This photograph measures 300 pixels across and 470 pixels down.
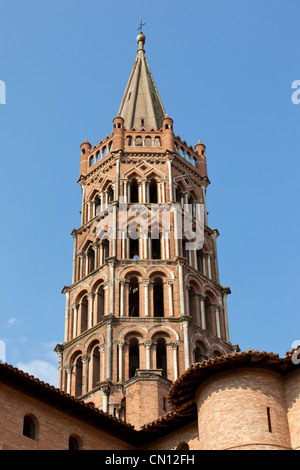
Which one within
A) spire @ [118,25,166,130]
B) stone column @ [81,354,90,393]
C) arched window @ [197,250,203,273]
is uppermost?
spire @ [118,25,166,130]

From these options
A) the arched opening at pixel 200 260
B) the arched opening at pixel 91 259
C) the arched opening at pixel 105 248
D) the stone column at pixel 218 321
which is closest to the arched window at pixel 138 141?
the arched opening at pixel 105 248

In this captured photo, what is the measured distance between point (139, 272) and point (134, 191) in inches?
271

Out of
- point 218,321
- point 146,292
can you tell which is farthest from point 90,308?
point 218,321

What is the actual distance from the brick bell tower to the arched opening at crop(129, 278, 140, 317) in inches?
2.4

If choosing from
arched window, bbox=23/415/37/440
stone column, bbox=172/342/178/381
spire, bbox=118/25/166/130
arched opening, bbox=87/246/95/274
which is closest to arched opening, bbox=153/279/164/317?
arched opening, bbox=87/246/95/274

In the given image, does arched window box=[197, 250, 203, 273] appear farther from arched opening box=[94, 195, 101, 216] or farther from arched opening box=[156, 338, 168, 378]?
arched opening box=[156, 338, 168, 378]

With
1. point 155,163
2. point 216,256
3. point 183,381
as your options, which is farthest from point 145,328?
point 183,381

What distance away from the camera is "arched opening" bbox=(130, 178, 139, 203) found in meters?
48.4

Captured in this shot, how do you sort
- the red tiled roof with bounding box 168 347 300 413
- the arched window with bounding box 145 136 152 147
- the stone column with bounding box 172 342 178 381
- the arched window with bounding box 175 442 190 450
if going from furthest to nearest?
the arched window with bounding box 145 136 152 147, the stone column with bounding box 172 342 178 381, the arched window with bounding box 175 442 190 450, the red tiled roof with bounding box 168 347 300 413

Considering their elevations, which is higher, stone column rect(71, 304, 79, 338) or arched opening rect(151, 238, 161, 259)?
arched opening rect(151, 238, 161, 259)

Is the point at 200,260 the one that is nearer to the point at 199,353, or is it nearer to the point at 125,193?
the point at 125,193

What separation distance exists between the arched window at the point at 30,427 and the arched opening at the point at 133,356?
1516 centimetres

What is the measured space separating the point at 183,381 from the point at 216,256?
74.0 feet
